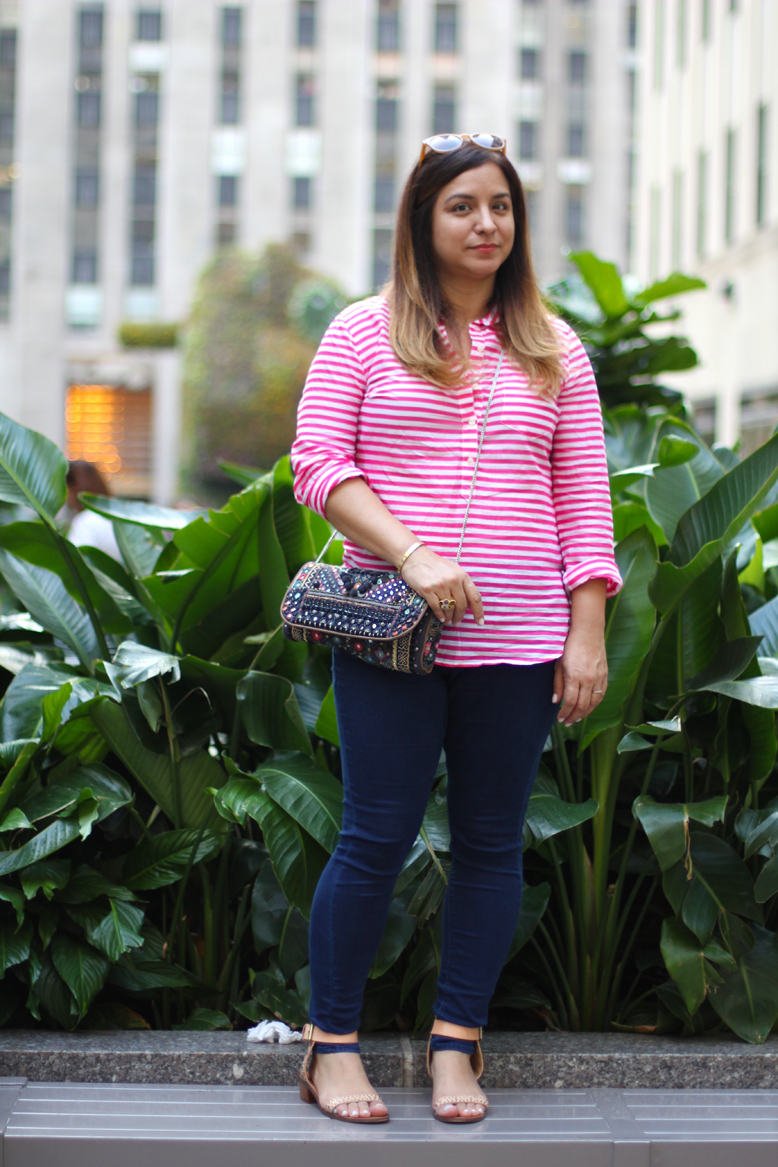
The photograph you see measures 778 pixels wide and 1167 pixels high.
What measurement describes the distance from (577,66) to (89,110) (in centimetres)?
Result: 1919

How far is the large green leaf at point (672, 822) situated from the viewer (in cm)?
211

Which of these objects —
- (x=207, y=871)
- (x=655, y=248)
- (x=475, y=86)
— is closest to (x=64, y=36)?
(x=475, y=86)

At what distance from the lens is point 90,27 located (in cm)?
4431

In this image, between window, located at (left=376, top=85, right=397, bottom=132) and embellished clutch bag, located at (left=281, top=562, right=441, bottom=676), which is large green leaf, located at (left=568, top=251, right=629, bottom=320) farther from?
window, located at (left=376, top=85, right=397, bottom=132)

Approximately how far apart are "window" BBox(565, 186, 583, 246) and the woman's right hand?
4715 cm

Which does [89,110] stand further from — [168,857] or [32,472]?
[168,857]

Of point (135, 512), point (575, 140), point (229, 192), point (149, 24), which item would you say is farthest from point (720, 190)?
point (149, 24)

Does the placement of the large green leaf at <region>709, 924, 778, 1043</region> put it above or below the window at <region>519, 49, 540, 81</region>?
below

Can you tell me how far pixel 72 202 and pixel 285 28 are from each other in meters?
10.4

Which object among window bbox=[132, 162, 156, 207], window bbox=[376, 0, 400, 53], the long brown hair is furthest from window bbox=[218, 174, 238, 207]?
the long brown hair

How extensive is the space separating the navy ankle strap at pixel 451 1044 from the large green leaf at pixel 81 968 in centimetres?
63

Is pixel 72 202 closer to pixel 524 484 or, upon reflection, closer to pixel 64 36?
pixel 64 36

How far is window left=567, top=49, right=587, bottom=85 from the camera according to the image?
46.0 m

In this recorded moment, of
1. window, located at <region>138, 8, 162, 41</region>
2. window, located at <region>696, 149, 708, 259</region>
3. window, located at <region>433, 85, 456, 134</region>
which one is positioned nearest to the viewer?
window, located at <region>696, 149, 708, 259</region>
